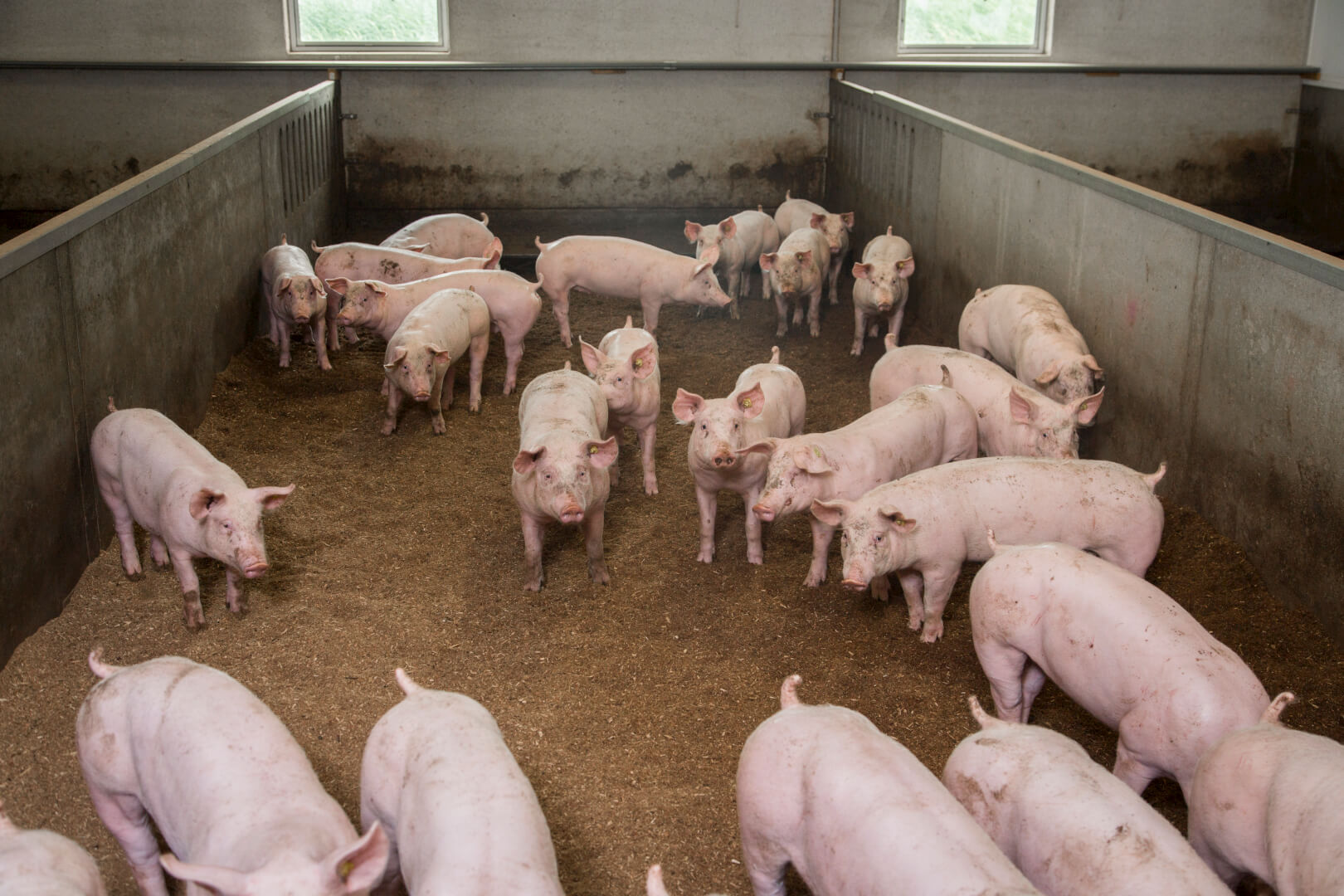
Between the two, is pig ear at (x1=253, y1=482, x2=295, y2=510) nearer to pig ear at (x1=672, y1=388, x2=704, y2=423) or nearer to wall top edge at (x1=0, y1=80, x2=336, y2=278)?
wall top edge at (x1=0, y1=80, x2=336, y2=278)

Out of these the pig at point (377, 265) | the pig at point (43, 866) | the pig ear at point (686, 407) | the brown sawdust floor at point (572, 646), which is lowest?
the brown sawdust floor at point (572, 646)

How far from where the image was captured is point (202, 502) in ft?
15.8

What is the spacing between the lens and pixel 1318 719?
14.1ft

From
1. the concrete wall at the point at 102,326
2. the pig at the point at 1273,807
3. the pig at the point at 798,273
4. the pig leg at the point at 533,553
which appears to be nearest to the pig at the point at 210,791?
the concrete wall at the point at 102,326

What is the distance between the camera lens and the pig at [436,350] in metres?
6.94

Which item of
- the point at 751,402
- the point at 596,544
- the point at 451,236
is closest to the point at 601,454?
the point at 596,544

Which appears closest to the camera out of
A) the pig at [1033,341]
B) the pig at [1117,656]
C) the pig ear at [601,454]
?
the pig at [1117,656]

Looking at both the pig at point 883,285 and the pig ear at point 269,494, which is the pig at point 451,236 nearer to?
the pig at point 883,285

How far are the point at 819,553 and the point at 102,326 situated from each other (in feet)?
11.6

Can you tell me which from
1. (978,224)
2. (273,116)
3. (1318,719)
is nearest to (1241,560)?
(1318,719)

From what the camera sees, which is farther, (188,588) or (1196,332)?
(1196,332)

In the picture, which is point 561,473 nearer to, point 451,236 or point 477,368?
point 477,368

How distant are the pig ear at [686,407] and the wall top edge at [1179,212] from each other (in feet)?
7.98

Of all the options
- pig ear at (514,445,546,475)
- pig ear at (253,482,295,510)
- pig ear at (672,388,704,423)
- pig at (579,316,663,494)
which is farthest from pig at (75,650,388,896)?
pig at (579,316,663,494)
